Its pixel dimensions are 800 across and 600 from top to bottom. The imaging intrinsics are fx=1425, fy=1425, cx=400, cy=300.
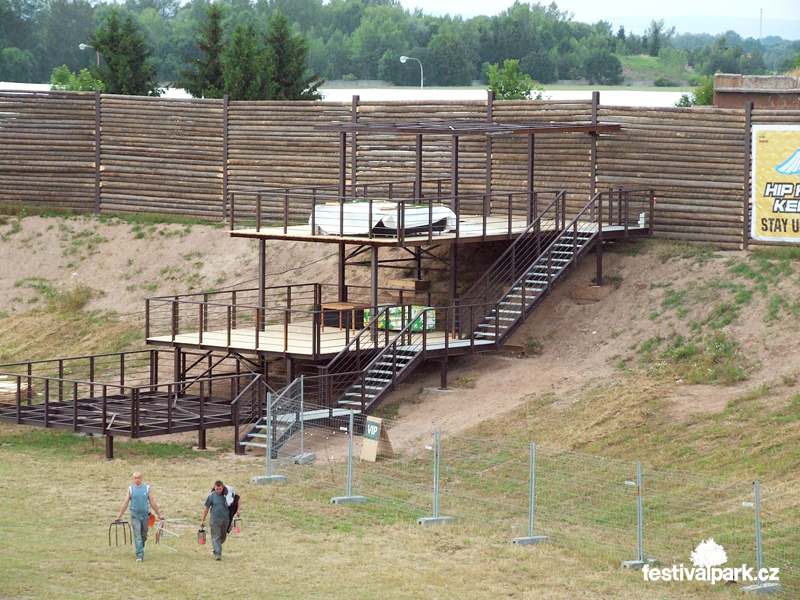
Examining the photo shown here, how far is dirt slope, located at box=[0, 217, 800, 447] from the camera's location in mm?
25453

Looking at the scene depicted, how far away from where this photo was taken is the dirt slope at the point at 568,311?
25453 millimetres

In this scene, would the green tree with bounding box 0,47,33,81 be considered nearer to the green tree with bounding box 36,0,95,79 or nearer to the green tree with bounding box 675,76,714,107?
the green tree with bounding box 36,0,95,79

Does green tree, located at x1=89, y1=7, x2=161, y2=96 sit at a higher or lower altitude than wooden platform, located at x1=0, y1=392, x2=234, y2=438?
higher

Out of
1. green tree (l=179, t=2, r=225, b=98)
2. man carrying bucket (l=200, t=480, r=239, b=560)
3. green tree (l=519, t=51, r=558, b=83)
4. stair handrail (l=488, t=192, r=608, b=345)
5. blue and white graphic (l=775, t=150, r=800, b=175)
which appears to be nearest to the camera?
man carrying bucket (l=200, t=480, r=239, b=560)

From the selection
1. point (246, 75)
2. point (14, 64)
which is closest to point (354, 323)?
point (246, 75)

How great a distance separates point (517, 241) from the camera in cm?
2850

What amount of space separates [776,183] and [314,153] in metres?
11.9

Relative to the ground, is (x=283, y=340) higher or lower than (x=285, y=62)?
lower

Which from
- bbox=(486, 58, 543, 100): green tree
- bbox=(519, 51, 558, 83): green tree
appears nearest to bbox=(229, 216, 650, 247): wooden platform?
bbox=(486, 58, 543, 100): green tree

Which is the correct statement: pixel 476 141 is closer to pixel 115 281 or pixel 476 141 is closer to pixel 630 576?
pixel 115 281

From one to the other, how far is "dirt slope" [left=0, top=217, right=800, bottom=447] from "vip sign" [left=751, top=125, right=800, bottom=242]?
2.65 feet

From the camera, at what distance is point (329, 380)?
25359 mm

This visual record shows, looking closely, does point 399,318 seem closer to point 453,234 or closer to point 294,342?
point 453,234

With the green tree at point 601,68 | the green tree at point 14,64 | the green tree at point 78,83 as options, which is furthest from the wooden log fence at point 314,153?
the green tree at point 601,68
